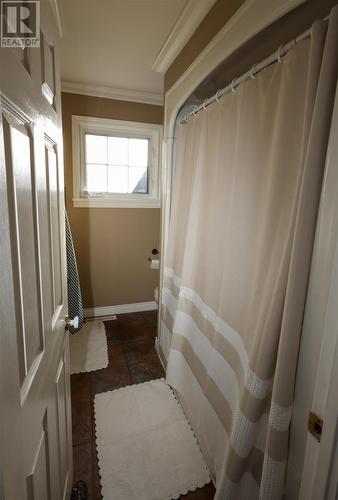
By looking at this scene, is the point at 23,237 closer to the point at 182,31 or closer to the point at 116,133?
the point at 182,31

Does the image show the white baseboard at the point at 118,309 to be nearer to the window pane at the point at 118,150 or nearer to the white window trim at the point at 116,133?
the white window trim at the point at 116,133

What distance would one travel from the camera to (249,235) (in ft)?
3.68

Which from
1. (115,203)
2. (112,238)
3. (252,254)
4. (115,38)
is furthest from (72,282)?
(115,38)

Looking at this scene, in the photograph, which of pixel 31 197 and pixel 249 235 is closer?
pixel 31 197

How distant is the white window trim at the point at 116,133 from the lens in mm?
2672

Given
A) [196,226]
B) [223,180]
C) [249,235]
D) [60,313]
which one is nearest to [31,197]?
[60,313]

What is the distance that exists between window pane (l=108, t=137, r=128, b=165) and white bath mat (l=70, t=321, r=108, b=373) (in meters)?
1.88

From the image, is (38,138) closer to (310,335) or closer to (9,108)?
(9,108)

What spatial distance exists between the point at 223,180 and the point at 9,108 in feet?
3.37

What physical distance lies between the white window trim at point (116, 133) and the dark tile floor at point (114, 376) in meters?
1.39

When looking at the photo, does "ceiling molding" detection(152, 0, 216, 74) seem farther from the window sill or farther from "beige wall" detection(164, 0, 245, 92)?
the window sill

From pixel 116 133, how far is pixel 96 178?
21.2 inches

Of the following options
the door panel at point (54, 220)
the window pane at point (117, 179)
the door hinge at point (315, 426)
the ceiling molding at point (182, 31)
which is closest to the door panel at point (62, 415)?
the door panel at point (54, 220)

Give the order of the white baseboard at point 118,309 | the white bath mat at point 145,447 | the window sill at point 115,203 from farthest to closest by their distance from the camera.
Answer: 1. the white baseboard at point 118,309
2. the window sill at point 115,203
3. the white bath mat at point 145,447
